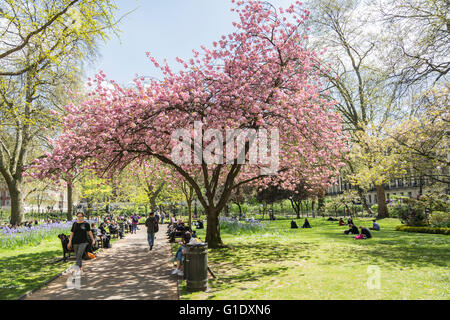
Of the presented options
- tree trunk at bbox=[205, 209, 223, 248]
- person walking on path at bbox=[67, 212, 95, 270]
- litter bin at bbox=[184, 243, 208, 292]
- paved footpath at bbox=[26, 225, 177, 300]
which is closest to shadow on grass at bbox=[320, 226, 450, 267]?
tree trunk at bbox=[205, 209, 223, 248]

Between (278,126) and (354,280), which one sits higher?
(278,126)

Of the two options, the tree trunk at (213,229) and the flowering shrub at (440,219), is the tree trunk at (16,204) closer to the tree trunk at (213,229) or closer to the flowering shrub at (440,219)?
the tree trunk at (213,229)

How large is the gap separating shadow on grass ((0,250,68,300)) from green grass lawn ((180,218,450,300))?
4.20 meters

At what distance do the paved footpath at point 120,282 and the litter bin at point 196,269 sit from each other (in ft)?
1.58

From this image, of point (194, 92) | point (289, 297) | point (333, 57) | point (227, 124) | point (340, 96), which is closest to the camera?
point (289, 297)

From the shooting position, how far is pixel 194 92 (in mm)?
11008

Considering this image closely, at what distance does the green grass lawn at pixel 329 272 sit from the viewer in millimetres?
6910

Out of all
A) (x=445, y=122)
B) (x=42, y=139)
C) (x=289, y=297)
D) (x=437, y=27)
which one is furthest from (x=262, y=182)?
(x=42, y=139)

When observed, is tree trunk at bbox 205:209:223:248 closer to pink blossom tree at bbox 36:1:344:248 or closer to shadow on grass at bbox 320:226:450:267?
pink blossom tree at bbox 36:1:344:248

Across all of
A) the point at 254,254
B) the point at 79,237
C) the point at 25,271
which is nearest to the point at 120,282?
the point at 79,237

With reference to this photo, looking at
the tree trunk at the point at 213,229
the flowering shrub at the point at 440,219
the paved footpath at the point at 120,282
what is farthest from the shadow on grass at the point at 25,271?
the flowering shrub at the point at 440,219

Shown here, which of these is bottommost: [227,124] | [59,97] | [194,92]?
[227,124]

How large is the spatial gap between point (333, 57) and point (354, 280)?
83.1 feet
